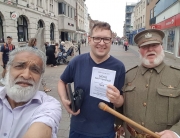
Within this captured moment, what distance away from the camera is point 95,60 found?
2.00 m

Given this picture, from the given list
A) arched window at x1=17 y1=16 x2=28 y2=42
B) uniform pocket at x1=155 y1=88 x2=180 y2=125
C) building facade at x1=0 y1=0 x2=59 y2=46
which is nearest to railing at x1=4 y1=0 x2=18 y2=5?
building facade at x1=0 y1=0 x2=59 y2=46

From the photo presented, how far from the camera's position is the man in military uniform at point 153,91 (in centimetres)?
164

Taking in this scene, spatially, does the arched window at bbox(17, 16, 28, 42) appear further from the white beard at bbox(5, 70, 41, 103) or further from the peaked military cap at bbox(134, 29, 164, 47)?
the peaked military cap at bbox(134, 29, 164, 47)

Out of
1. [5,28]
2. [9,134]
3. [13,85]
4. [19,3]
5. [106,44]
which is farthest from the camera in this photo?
[19,3]

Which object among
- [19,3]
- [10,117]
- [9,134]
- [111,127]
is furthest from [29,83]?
[19,3]

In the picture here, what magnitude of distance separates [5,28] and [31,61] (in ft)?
46.7

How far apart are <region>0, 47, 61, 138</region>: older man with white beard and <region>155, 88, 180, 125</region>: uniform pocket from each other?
3.10ft

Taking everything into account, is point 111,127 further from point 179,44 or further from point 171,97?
point 179,44

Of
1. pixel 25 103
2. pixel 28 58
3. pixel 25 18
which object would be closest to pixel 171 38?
pixel 25 18

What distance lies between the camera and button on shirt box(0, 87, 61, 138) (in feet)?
4.58

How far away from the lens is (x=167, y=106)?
1.65 m

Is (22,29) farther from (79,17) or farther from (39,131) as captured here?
(79,17)

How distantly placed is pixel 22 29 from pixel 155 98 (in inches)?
715

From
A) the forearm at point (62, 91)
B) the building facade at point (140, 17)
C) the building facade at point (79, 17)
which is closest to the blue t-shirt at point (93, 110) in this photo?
the forearm at point (62, 91)
